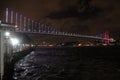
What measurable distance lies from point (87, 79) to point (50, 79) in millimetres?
3151

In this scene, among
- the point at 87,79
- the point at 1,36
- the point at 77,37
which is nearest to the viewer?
the point at 1,36

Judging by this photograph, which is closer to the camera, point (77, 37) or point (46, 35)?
point (46, 35)

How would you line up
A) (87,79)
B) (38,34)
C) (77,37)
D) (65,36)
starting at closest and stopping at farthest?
(87,79) → (38,34) → (65,36) → (77,37)

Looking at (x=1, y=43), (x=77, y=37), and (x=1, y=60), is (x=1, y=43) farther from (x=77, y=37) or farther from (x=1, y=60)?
(x=77, y=37)

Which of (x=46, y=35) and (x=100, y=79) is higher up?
(x=46, y=35)

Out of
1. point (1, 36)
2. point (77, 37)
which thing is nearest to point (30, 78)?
point (1, 36)

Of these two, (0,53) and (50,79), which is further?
(50,79)

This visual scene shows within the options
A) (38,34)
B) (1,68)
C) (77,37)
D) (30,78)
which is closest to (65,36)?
(77,37)

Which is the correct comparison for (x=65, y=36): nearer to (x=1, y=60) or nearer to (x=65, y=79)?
(x=65, y=79)

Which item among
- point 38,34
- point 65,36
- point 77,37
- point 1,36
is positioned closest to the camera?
point 1,36

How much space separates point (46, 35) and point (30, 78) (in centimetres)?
4465

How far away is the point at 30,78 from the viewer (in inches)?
926

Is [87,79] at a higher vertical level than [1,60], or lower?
lower

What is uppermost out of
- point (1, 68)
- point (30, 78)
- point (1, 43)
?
point (1, 43)
